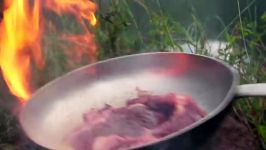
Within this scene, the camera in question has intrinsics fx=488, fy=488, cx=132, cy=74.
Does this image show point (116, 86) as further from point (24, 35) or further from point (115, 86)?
point (24, 35)

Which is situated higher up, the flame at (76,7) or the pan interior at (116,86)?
the pan interior at (116,86)

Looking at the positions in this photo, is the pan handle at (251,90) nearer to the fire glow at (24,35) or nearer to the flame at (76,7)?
the fire glow at (24,35)

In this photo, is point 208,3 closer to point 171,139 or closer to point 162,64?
point 162,64

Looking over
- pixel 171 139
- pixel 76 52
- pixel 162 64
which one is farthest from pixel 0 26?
pixel 171 139

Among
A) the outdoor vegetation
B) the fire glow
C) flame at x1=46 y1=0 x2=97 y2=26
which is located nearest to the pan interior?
the fire glow

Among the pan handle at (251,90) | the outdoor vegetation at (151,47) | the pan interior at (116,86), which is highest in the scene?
the pan handle at (251,90)

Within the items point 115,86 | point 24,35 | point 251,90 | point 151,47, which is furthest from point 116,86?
point 151,47

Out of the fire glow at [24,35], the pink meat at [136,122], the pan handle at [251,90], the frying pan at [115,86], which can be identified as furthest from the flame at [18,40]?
the pan handle at [251,90]
